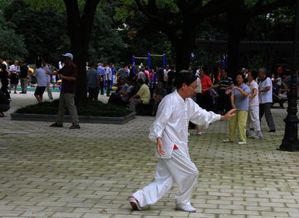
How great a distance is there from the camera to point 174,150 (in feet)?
22.7

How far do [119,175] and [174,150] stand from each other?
2638mm

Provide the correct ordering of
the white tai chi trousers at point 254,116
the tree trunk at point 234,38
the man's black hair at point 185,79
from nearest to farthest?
the man's black hair at point 185,79 < the white tai chi trousers at point 254,116 < the tree trunk at point 234,38

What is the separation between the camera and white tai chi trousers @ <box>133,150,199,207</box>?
6.91 metres

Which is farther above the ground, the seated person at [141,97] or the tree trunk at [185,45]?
the tree trunk at [185,45]

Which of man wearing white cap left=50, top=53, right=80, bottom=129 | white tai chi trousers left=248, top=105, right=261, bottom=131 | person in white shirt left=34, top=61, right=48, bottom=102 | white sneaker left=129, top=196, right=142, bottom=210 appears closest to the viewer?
white sneaker left=129, top=196, right=142, bottom=210

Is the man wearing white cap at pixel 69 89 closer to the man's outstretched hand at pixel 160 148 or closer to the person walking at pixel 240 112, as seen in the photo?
the person walking at pixel 240 112

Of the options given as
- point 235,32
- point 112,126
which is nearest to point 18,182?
point 112,126

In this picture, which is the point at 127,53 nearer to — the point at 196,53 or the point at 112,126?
the point at 196,53

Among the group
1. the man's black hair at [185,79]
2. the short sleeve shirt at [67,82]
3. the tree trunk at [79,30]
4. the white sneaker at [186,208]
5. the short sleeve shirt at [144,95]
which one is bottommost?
the white sneaker at [186,208]

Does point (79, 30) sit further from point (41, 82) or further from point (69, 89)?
point (41, 82)

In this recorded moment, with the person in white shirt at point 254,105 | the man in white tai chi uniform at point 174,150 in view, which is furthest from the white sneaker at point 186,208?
the person in white shirt at point 254,105

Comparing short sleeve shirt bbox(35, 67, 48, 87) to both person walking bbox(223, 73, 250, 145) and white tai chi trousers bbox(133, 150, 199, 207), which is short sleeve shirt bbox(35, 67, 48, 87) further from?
white tai chi trousers bbox(133, 150, 199, 207)

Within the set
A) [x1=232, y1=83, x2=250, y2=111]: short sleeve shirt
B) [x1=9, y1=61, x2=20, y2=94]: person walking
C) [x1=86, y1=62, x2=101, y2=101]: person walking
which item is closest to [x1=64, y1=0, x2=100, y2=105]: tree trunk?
[x1=86, y1=62, x2=101, y2=101]: person walking

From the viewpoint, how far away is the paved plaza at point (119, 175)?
7195 mm
